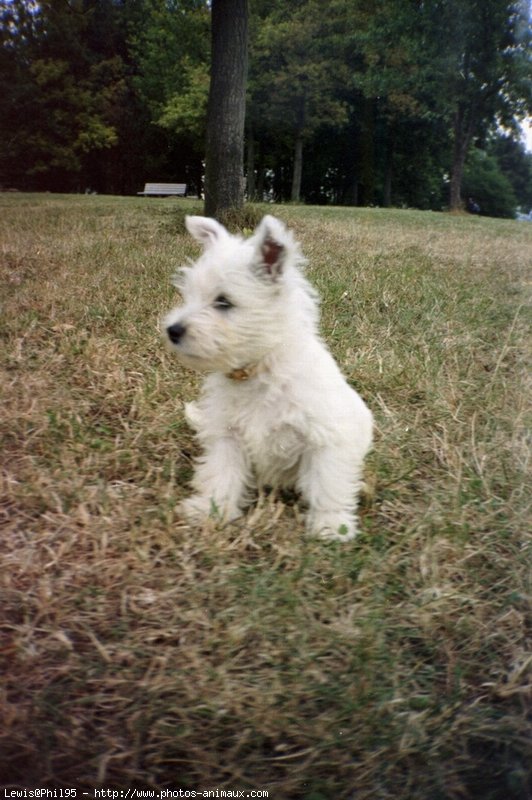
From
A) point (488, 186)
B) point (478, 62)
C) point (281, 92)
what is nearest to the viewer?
point (478, 62)

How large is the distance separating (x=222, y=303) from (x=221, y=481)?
2.29 feet

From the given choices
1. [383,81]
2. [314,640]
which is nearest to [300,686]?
[314,640]

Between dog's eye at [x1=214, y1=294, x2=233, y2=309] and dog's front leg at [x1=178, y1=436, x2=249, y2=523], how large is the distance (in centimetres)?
52

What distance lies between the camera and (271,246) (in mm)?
2451

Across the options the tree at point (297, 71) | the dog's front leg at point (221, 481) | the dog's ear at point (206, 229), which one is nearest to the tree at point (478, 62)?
the tree at point (297, 71)

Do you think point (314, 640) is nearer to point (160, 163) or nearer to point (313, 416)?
point (313, 416)

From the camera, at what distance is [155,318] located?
4.74 metres

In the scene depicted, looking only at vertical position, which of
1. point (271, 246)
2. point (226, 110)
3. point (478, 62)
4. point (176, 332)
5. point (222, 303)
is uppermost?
point (478, 62)

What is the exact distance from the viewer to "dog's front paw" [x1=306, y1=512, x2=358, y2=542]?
2334 mm

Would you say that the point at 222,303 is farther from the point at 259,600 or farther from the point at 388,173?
the point at 388,173

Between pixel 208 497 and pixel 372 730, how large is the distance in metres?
1.25

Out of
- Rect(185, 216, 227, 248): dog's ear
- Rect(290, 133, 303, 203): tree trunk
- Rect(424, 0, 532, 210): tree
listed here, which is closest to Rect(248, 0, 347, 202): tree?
Rect(290, 133, 303, 203): tree trunk

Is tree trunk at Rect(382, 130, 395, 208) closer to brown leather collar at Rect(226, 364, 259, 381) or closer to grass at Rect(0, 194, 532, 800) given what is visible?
grass at Rect(0, 194, 532, 800)

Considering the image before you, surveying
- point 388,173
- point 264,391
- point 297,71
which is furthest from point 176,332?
point 388,173
